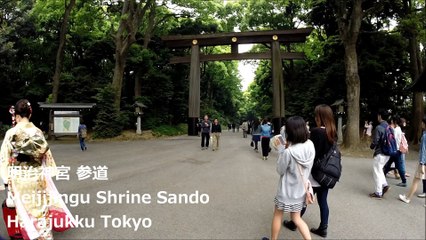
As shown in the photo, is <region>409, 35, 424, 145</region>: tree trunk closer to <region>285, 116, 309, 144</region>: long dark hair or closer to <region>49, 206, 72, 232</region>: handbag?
<region>285, 116, 309, 144</region>: long dark hair

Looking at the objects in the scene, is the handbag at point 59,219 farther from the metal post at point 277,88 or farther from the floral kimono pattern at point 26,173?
the metal post at point 277,88

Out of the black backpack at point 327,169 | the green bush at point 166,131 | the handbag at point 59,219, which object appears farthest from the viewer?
the green bush at point 166,131

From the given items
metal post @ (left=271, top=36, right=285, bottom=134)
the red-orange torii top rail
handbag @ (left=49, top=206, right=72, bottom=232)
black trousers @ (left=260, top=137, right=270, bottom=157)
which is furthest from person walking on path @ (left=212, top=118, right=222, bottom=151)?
handbag @ (left=49, top=206, right=72, bottom=232)

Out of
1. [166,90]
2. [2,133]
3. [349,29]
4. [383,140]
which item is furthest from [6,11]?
[383,140]

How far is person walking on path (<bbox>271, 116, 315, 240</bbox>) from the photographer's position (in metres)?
3.87

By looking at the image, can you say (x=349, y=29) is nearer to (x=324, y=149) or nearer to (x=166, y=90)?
(x=324, y=149)

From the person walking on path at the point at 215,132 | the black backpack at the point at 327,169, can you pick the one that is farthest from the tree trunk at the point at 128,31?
the black backpack at the point at 327,169

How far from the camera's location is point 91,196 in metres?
6.52

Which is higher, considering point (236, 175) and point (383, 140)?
point (383, 140)

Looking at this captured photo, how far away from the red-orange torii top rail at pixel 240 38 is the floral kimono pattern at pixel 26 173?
20323 millimetres

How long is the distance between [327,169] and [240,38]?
19.8m

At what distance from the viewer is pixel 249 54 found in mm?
23219

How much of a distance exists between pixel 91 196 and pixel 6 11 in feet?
89.7

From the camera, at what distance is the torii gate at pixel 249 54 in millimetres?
22562
